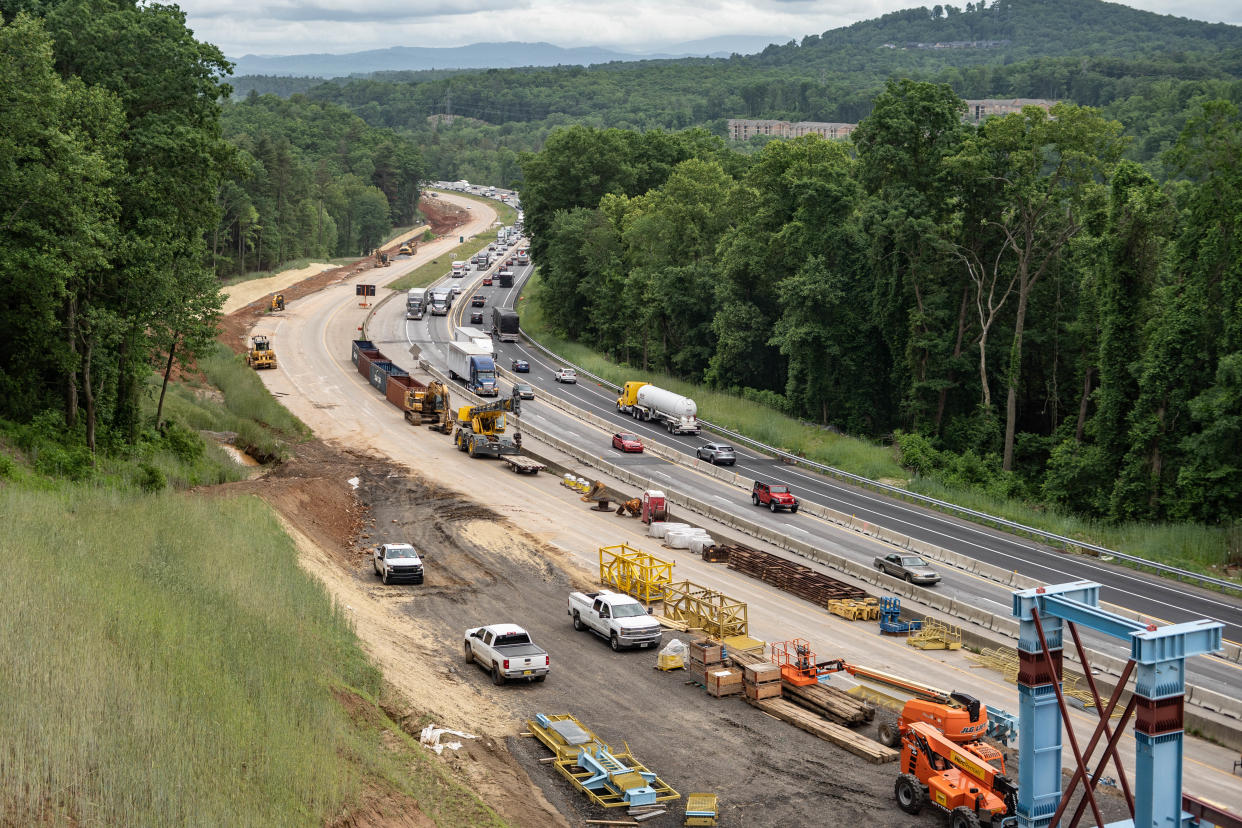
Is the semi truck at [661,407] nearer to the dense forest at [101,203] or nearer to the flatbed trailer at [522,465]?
the flatbed trailer at [522,465]

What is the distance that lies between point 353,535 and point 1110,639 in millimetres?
29435

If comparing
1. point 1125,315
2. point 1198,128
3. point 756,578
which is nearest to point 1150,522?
point 1125,315

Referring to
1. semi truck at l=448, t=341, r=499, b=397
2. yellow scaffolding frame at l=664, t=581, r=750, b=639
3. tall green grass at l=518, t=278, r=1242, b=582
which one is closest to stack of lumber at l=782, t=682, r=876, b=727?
yellow scaffolding frame at l=664, t=581, r=750, b=639

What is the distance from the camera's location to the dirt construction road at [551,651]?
81.6 ft

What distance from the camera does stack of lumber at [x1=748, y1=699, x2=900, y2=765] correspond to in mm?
27031

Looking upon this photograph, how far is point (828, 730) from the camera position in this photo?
28.2 meters

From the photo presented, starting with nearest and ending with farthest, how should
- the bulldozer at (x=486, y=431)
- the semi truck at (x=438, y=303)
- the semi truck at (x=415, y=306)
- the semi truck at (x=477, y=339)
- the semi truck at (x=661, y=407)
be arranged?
the bulldozer at (x=486, y=431)
the semi truck at (x=661, y=407)
the semi truck at (x=477, y=339)
the semi truck at (x=415, y=306)
the semi truck at (x=438, y=303)

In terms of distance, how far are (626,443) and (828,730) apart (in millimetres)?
41034

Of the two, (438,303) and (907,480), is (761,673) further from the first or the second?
(438,303)

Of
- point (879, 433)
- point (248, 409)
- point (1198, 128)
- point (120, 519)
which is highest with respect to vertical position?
point (1198, 128)

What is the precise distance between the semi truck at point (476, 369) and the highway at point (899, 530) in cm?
347

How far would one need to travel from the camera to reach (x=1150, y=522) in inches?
2291

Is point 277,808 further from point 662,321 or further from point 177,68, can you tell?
point 662,321

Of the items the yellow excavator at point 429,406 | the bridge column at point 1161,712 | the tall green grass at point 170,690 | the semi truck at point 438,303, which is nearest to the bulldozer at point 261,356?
the yellow excavator at point 429,406
